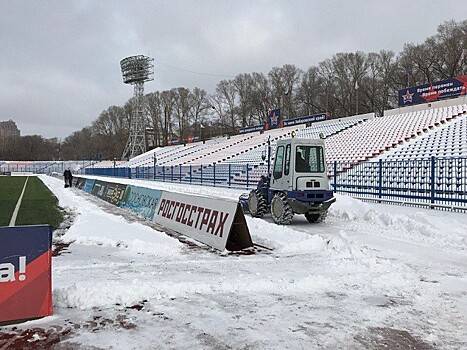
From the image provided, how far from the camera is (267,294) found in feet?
19.5

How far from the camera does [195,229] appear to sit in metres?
10.6

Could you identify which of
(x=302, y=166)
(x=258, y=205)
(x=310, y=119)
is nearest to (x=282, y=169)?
(x=302, y=166)

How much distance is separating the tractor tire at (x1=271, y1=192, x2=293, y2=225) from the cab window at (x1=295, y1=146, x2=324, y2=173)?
0.91 meters

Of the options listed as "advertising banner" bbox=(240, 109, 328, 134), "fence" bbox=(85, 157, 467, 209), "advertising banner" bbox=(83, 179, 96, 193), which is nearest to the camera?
"fence" bbox=(85, 157, 467, 209)

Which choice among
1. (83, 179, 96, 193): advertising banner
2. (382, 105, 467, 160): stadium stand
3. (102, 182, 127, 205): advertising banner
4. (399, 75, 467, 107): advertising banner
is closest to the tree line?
(399, 75, 467, 107): advertising banner

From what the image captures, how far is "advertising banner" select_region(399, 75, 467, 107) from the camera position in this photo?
39.9m

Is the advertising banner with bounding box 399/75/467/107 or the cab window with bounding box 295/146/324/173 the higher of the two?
the advertising banner with bounding box 399/75/467/107

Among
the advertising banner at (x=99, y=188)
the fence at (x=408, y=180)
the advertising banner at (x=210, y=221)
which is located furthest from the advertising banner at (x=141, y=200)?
the fence at (x=408, y=180)

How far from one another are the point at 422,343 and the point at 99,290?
12.4 ft

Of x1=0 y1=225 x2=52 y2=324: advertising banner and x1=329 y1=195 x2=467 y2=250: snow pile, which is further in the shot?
x1=329 y1=195 x2=467 y2=250: snow pile

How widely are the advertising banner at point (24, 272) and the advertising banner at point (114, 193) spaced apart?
15509 mm

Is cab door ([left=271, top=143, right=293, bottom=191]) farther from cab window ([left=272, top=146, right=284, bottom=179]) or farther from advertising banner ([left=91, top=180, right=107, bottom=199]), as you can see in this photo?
advertising banner ([left=91, top=180, right=107, bottom=199])

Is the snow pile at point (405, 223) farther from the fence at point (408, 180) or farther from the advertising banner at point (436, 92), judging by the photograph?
the advertising banner at point (436, 92)

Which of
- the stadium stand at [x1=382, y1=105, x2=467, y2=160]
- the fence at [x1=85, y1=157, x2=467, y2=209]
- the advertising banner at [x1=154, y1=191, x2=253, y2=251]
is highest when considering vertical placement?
the stadium stand at [x1=382, y1=105, x2=467, y2=160]
